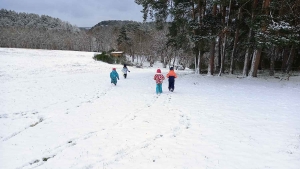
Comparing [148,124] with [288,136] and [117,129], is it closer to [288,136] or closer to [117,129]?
[117,129]

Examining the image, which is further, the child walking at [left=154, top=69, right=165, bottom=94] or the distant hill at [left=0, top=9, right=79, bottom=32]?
the distant hill at [left=0, top=9, right=79, bottom=32]

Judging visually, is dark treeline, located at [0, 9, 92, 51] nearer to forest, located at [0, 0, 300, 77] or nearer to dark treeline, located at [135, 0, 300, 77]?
forest, located at [0, 0, 300, 77]

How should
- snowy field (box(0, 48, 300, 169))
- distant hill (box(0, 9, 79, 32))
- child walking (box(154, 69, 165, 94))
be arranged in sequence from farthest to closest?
distant hill (box(0, 9, 79, 32)) → child walking (box(154, 69, 165, 94)) → snowy field (box(0, 48, 300, 169))

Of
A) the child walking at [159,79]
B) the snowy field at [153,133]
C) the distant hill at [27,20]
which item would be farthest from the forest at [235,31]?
the distant hill at [27,20]

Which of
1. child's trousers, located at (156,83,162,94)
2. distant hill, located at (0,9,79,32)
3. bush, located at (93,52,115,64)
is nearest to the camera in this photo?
child's trousers, located at (156,83,162,94)

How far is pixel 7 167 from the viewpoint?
5031 millimetres

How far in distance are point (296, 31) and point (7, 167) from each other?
1728 cm

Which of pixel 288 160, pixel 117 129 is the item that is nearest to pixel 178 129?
pixel 117 129

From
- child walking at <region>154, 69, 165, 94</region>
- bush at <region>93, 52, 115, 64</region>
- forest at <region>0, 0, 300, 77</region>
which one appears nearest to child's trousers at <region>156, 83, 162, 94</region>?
child walking at <region>154, 69, 165, 94</region>

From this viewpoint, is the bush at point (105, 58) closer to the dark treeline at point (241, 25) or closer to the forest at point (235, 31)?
the forest at point (235, 31)

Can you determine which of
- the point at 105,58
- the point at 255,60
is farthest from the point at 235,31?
the point at 105,58

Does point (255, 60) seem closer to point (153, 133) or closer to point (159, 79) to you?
point (159, 79)

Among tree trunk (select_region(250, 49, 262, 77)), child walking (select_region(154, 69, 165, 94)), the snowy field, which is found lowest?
the snowy field

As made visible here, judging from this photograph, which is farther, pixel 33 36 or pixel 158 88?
pixel 33 36
